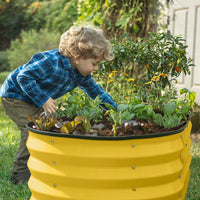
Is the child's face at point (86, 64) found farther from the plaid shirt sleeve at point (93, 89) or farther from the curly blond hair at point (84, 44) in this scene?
the plaid shirt sleeve at point (93, 89)

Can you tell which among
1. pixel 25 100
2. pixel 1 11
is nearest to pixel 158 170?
pixel 25 100

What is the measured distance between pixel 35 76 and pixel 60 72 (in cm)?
18

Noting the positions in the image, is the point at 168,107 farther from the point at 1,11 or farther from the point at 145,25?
the point at 1,11

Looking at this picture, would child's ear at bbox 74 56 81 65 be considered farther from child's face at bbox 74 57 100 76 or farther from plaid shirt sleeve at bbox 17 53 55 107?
plaid shirt sleeve at bbox 17 53 55 107

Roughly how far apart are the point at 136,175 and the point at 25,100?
1337 mm

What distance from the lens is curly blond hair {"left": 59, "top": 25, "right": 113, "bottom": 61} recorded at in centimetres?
211

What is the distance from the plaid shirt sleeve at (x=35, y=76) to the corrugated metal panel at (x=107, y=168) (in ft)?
1.56

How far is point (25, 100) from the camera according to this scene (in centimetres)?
254

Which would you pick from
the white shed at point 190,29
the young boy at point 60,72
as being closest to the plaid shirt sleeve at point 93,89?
the young boy at point 60,72

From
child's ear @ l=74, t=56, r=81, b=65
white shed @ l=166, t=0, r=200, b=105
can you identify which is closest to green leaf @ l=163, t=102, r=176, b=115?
child's ear @ l=74, t=56, r=81, b=65

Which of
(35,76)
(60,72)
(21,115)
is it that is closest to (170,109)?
(60,72)

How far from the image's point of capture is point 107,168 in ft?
4.84

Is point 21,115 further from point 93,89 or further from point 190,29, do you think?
point 190,29

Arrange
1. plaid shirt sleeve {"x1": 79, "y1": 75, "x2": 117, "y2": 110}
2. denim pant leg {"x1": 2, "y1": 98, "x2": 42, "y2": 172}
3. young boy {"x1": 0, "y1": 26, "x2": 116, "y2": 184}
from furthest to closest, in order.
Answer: denim pant leg {"x1": 2, "y1": 98, "x2": 42, "y2": 172} < plaid shirt sleeve {"x1": 79, "y1": 75, "x2": 117, "y2": 110} < young boy {"x1": 0, "y1": 26, "x2": 116, "y2": 184}
